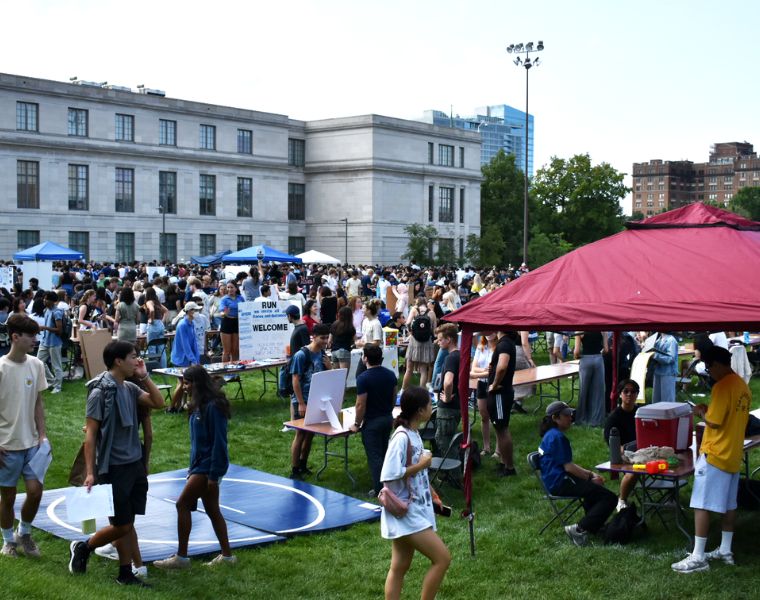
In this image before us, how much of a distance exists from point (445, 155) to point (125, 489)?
Answer: 7846 cm

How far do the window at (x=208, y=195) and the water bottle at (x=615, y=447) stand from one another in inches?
2571

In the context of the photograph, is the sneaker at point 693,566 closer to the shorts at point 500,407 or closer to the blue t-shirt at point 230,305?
the shorts at point 500,407

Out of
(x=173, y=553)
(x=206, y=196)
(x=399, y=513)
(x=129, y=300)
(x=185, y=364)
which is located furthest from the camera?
(x=206, y=196)

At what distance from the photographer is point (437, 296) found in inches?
906

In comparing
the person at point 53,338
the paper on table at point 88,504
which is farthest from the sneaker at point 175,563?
the person at point 53,338

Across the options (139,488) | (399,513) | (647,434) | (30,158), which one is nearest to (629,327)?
(647,434)

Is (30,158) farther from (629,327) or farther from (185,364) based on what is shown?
(629,327)

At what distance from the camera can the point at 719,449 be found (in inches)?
335

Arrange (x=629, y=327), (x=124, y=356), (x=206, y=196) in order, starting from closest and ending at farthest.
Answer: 1. (x=124, y=356)
2. (x=629, y=327)
3. (x=206, y=196)

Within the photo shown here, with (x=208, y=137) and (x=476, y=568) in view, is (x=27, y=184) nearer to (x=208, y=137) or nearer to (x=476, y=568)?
(x=208, y=137)

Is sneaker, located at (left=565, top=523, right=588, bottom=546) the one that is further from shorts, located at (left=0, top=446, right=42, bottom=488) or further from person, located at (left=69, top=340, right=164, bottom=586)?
shorts, located at (left=0, top=446, right=42, bottom=488)

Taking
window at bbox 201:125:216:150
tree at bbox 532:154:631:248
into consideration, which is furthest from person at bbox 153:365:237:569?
tree at bbox 532:154:631:248

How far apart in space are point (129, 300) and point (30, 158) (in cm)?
4934

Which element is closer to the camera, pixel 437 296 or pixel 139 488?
pixel 139 488
